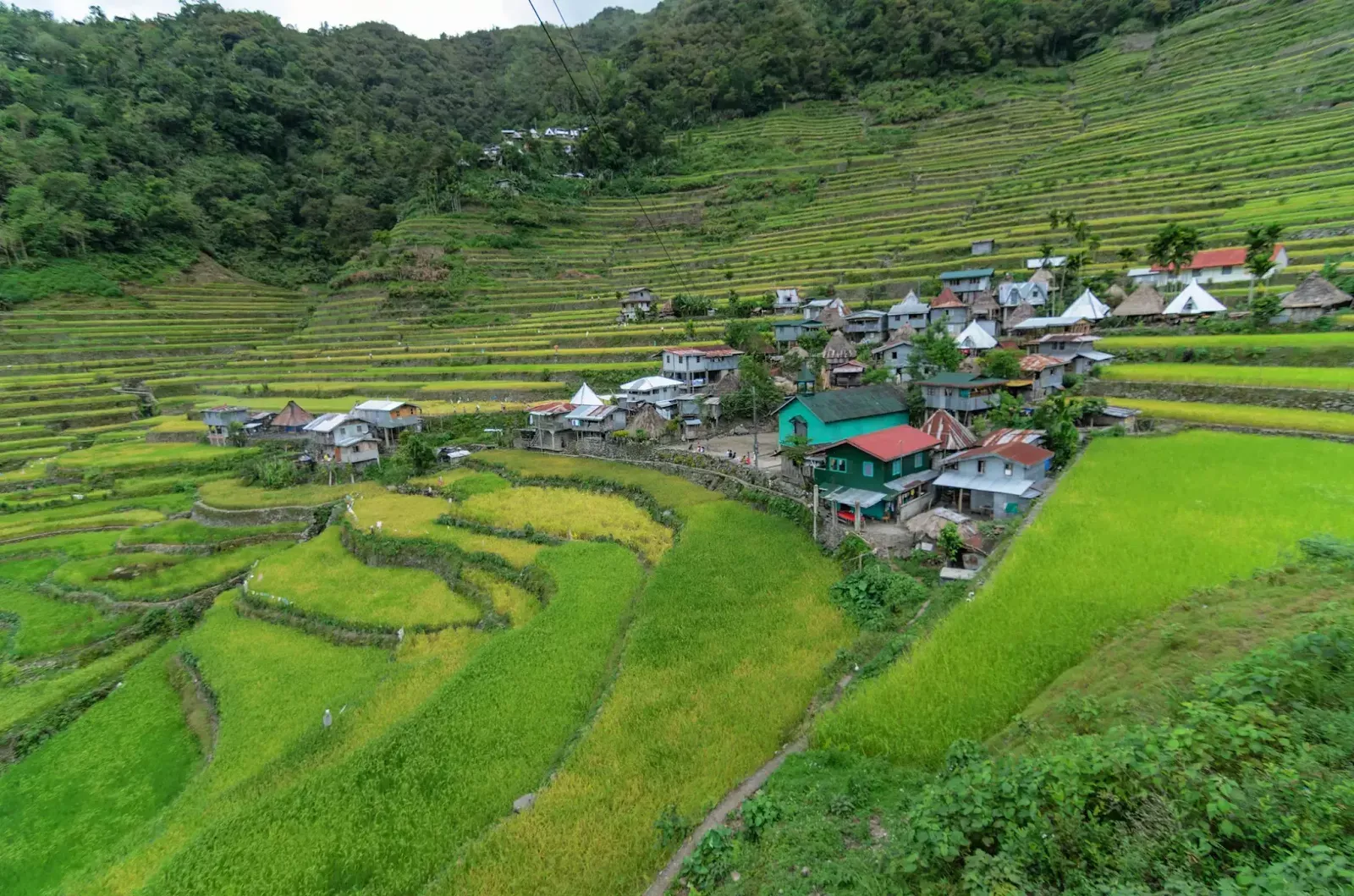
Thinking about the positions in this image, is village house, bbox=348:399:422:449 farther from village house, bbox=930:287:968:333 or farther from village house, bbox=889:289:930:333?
village house, bbox=930:287:968:333

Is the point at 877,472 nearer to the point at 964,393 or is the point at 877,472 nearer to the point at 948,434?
the point at 948,434

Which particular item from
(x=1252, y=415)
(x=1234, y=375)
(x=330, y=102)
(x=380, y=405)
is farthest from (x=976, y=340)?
(x=330, y=102)

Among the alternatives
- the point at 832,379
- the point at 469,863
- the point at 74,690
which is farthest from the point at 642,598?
the point at 832,379

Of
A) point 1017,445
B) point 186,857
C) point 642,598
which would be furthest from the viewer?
point 1017,445

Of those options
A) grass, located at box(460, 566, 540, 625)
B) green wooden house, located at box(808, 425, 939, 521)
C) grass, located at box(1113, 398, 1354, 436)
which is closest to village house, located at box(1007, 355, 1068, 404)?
grass, located at box(1113, 398, 1354, 436)

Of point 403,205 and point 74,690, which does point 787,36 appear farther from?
point 74,690

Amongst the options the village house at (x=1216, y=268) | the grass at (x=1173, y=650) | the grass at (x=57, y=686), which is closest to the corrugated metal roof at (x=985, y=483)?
the grass at (x=1173, y=650)
